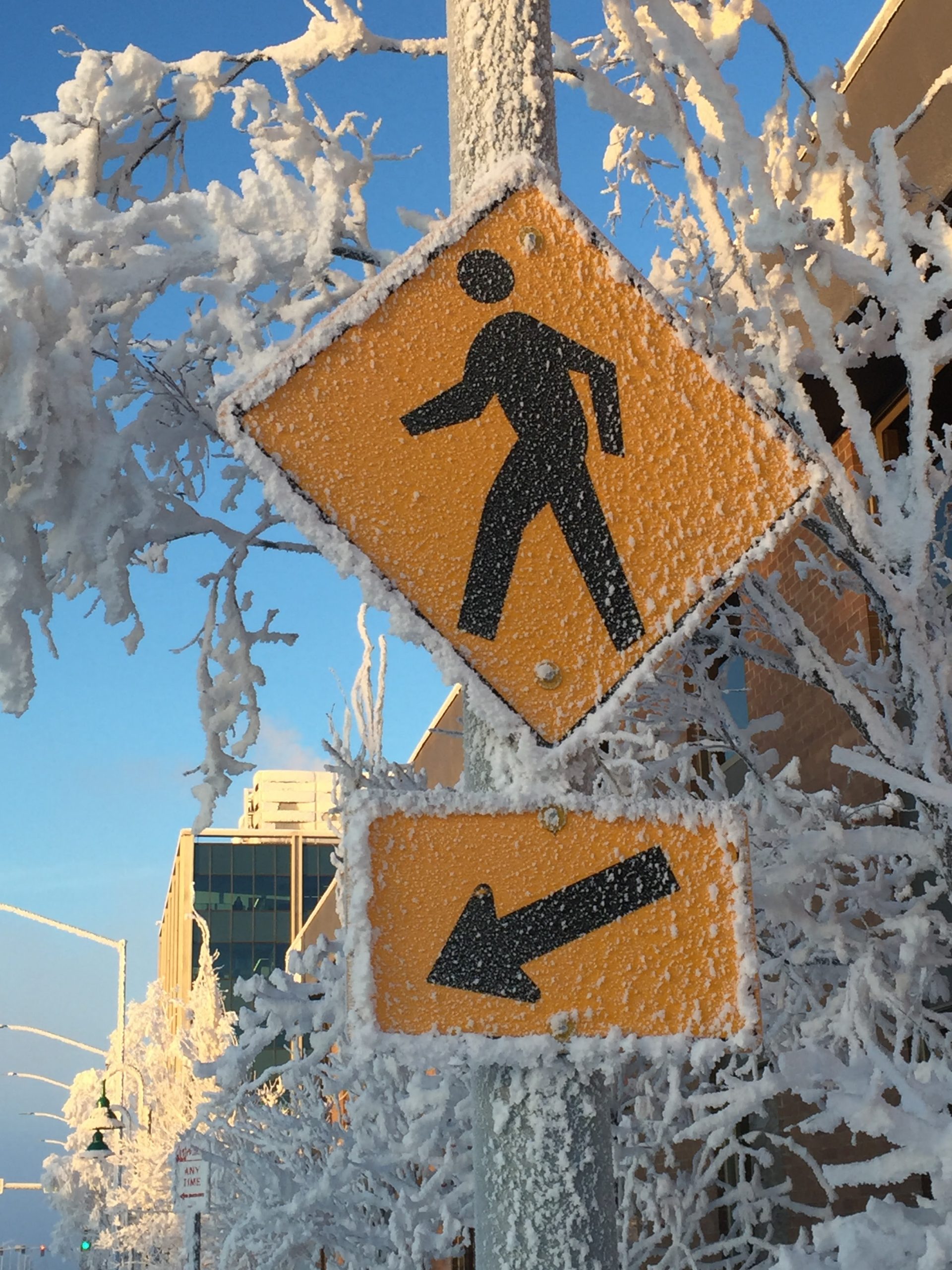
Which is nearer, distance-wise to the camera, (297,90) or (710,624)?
(297,90)

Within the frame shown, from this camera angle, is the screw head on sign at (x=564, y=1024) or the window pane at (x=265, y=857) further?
the window pane at (x=265, y=857)

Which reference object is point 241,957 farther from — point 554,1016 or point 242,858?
point 554,1016

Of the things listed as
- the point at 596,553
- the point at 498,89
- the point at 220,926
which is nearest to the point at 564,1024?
the point at 596,553

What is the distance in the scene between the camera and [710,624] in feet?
23.8

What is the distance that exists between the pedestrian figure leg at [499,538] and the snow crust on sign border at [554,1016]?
0.26 metres

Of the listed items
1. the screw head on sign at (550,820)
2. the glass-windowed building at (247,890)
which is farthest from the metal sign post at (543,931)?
the glass-windowed building at (247,890)

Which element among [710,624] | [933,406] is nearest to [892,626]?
[710,624]

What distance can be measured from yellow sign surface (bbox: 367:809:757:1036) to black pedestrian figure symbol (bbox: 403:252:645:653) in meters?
0.29

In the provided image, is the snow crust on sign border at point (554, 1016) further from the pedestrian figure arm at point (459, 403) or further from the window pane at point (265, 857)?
the window pane at point (265, 857)

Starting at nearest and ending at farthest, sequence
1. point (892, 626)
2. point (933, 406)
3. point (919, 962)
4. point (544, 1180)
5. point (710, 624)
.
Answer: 1. point (544, 1180)
2. point (892, 626)
3. point (919, 962)
4. point (710, 624)
5. point (933, 406)

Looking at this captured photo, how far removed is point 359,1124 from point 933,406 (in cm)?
696

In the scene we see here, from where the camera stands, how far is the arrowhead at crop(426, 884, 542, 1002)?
178 centimetres

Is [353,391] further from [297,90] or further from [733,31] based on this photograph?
[733,31]

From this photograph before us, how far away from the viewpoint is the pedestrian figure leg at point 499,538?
1924 mm
